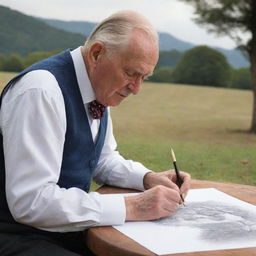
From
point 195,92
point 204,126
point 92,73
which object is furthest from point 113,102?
point 195,92

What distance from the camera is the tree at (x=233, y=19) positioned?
1208 centimetres

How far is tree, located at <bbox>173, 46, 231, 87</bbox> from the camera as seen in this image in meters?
19.4

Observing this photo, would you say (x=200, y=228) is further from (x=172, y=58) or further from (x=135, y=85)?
(x=172, y=58)

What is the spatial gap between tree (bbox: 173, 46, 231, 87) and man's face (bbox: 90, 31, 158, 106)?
17.2m

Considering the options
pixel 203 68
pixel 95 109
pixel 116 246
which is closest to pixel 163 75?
pixel 203 68

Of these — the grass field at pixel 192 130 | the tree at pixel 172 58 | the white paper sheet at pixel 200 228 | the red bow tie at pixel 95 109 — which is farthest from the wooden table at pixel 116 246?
the tree at pixel 172 58

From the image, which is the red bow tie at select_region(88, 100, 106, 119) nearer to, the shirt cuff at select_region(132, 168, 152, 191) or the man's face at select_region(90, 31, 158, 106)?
the man's face at select_region(90, 31, 158, 106)

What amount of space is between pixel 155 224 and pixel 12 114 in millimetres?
625

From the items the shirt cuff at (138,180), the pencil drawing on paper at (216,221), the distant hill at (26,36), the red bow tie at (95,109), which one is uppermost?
the red bow tie at (95,109)

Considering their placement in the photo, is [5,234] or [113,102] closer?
[5,234]

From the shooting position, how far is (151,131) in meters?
11.0

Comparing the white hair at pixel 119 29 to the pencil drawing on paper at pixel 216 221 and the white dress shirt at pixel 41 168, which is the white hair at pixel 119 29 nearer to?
the white dress shirt at pixel 41 168

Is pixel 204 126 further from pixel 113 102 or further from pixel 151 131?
pixel 113 102

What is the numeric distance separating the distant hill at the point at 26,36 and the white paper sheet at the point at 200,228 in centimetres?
531
